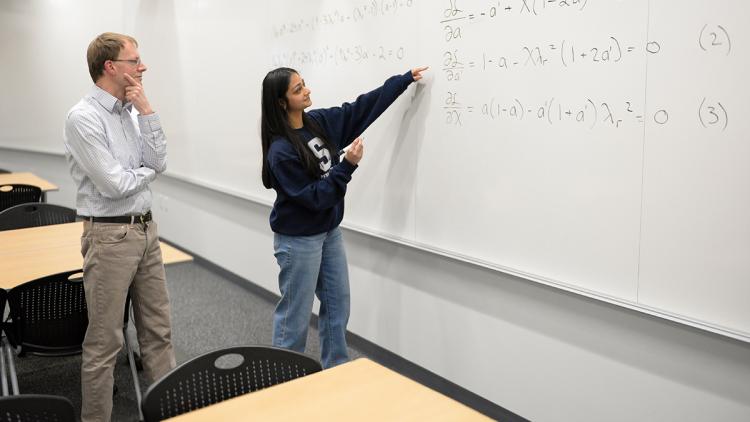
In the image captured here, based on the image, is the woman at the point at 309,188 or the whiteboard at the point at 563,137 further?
the woman at the point at 309,188

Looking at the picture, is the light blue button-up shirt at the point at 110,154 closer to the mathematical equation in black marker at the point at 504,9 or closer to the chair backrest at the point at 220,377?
the chair backrest at the point at 220,377

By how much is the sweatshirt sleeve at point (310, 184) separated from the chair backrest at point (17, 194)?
2.74m

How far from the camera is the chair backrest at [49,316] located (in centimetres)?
252

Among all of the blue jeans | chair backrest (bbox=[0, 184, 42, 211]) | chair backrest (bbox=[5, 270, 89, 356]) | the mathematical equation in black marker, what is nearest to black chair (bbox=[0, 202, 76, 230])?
chair backrest (bbox=[0, 184, 42, 211])

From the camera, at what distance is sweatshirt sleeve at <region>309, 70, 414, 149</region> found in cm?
289

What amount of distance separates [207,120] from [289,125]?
8.01 ft

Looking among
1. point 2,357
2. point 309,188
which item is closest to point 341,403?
point 309,188

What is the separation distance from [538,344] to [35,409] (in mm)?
1866

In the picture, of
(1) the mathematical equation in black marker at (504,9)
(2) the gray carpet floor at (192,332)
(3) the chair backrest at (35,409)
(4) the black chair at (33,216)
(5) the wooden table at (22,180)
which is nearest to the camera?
(3) the chair backrest at (35,409)

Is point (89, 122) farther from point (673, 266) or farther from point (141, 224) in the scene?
point (673, 266)

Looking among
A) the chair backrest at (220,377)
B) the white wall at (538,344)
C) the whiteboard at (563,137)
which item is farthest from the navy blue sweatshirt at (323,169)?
the chair backrest at (220,377)

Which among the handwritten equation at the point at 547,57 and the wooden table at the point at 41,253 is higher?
the handwritten equation at the point at 547,57

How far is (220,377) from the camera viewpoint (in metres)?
1.63

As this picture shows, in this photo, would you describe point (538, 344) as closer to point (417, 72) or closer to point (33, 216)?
point (417, 72)
